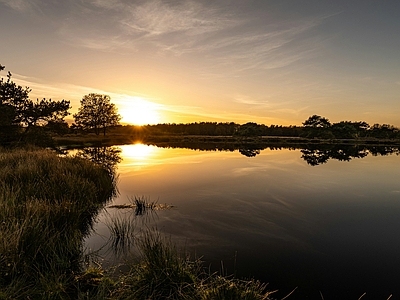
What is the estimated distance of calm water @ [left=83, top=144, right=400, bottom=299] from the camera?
6672 millimetres

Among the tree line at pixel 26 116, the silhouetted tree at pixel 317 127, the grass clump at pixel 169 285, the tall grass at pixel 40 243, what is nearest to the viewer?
the grass clump at pixel 169 285

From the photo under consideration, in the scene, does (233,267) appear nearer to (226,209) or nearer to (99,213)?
(226,209)

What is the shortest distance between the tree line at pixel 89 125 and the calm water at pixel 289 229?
13.9 meters

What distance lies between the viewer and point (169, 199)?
48.1ft

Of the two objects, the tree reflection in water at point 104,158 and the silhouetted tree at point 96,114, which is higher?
the silhouetted tree at point 96,114

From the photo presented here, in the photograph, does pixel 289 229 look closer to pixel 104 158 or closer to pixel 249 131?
pixel 104 158

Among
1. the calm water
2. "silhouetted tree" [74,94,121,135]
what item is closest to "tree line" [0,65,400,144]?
"silhouetted tree" [74,94,121,135]

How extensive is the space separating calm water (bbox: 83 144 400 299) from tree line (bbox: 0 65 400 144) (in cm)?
1391

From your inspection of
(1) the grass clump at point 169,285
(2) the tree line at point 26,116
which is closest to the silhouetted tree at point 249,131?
(2) the tree line at point 26,116

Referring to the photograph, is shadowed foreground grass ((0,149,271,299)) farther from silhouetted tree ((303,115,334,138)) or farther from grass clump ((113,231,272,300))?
silhouetted tree ((303,115,334,138))

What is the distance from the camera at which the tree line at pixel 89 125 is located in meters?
24.9

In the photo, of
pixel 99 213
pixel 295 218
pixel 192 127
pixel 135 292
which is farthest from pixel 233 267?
pixel 192 127

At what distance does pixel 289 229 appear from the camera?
10.1 metres

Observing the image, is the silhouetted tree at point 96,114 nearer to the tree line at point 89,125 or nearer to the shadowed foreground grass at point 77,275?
the tree line at point 89,125
